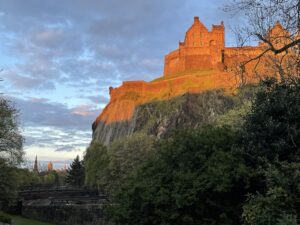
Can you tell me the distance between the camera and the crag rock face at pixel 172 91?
10125 cm

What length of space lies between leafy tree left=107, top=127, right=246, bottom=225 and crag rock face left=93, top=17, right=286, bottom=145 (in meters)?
78.0

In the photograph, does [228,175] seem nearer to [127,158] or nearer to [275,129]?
[275,129]

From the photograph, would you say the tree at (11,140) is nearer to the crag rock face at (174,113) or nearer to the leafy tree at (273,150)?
the leafy tree at (273,150)

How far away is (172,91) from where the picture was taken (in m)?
109

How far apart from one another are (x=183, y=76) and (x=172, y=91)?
14.8 feet

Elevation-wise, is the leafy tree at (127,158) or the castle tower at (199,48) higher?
the castle tower at (199,48)

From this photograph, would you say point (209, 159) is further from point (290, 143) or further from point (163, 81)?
point (163, 81)

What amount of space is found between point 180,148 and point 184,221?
90.5 inches

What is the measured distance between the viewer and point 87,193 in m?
51.2

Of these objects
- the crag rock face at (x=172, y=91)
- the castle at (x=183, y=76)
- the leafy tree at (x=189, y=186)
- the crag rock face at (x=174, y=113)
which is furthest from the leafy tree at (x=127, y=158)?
the castle at (x=183, y=76)

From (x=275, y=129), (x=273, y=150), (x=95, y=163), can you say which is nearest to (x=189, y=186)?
(x=273, y=150)

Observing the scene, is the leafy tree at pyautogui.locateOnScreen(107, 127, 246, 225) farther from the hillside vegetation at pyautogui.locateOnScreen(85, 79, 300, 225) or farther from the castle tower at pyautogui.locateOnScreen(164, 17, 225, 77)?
the castle tower at pyautogui.locateOnScreen(164, 17, 225, 77)

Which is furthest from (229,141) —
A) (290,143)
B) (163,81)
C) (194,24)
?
(194,24)

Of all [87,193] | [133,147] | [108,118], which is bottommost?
[87,193]
